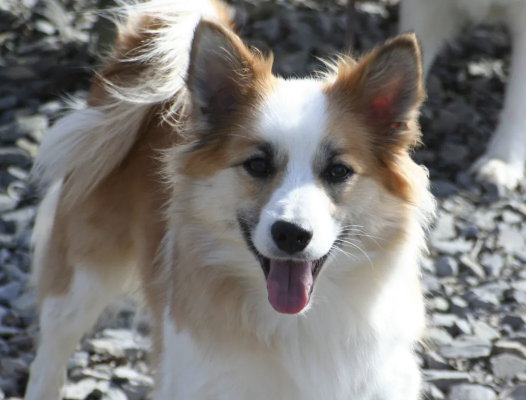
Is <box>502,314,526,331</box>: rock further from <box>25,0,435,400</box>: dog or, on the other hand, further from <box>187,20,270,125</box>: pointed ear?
<box>187,20,270,125</box>: pointed ear

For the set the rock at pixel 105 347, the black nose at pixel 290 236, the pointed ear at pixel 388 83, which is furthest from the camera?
the rock at pixel 105 347

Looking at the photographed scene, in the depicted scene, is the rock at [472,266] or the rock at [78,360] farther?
the rock at [472,266]

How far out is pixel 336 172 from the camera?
2357 mm

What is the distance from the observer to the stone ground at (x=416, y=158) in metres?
3.41

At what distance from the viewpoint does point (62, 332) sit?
314 centimetres

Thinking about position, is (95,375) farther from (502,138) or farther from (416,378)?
(502,138)

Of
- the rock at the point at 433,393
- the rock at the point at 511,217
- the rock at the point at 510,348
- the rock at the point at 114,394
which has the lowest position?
the rock at the point at 114,394

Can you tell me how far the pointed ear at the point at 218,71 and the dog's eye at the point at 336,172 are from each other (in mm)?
391

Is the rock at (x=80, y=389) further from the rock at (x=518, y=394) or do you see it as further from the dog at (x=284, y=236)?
the rock at (x=518, y=394)

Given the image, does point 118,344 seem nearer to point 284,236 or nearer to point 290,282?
point 290,282

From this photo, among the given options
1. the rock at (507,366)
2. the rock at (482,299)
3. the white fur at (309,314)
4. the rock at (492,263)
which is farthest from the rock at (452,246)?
the white fur at (309,314)

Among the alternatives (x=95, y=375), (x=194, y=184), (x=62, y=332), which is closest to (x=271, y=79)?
(x=194, y=184)

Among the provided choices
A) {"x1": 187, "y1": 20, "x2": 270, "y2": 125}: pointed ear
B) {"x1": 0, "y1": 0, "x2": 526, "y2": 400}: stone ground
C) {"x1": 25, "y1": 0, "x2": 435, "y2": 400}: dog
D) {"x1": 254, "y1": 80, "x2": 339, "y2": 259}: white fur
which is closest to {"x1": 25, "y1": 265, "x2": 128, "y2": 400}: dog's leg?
{"x1": 0, "y1": 0, "x2": 526, "y2": 400}: stone ground

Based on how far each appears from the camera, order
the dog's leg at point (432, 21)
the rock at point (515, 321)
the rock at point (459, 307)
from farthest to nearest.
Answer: the dog's leg at point (432, 21) < the rock at point (459, 307) < the rock at point (515, 321)
